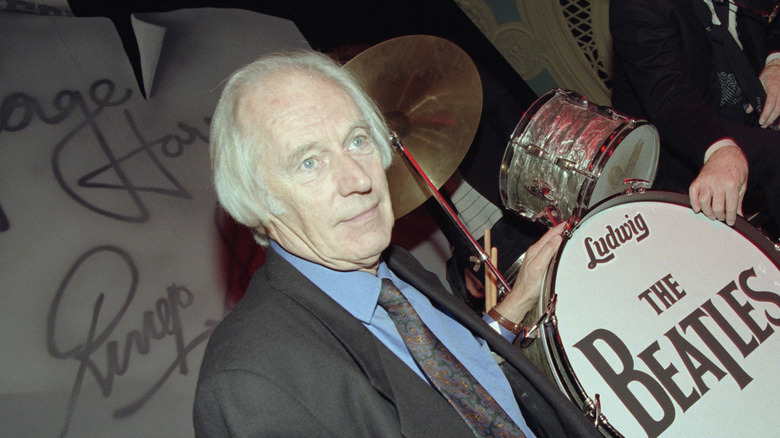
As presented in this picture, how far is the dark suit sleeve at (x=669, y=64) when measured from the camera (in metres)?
1.78

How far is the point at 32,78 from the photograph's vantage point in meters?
1.87

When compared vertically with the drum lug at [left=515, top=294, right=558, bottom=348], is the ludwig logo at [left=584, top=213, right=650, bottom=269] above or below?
above

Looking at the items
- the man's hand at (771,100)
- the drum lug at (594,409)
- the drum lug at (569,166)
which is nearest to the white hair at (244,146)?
the drum lug at (594,409)

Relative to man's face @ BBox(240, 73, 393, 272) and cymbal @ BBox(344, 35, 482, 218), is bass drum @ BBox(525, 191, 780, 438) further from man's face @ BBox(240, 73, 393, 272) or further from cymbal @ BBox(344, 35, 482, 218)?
cymbal @ BBox(344, 35, 482, 218)

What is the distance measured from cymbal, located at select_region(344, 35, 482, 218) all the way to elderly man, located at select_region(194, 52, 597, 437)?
0.41 meters

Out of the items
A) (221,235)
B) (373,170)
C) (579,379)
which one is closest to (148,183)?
(221,235)

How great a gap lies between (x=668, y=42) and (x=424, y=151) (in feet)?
3.39

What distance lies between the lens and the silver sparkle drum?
1770 mm

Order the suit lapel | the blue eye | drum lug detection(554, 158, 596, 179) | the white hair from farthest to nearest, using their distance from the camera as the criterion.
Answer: drum lug detection(554, 158, 596, 179) < the blue eye < the white hair < the suit lapel

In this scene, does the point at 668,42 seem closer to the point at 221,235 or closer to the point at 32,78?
the point at 221,235

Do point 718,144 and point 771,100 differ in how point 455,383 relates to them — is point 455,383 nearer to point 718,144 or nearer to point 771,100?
point 718,144
